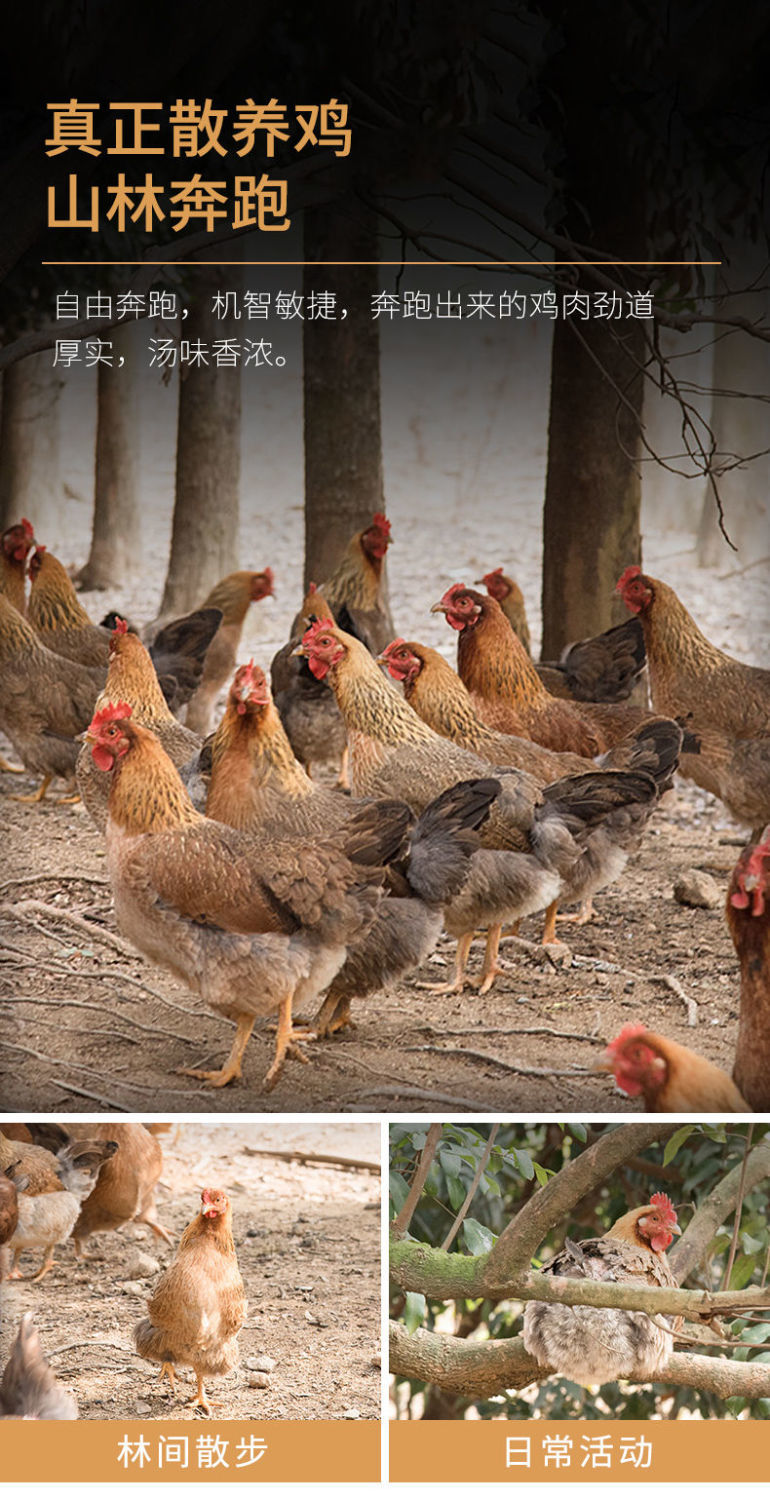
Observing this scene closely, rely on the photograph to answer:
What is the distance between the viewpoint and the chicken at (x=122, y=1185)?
9.23 feet

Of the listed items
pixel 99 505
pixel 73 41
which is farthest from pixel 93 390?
pixel 73 41

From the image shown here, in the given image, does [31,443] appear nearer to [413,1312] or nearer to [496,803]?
[496,803]

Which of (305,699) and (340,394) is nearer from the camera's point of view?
(340,394)

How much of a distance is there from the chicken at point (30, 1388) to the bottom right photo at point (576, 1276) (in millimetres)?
675

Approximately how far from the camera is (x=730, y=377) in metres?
2.66

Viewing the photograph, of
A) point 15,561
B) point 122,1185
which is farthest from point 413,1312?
point 15,561

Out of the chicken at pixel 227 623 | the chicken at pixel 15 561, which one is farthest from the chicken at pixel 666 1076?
the chicken at pixel 15 561

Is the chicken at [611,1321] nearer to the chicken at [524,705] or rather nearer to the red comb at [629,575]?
the chicken at [524,705]

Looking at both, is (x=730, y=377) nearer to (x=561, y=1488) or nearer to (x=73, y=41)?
(x=73, y=41)

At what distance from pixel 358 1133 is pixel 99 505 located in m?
1.41

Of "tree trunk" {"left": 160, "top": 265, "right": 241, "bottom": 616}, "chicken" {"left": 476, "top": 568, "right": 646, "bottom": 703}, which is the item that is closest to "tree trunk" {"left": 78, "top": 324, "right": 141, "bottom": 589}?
"tree trunk" {"left": 160, "top": 265, "right": 241, "bottom": 616}

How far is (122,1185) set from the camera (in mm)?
2834

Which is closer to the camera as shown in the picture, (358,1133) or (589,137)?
(589,137)

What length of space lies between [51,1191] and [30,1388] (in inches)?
15.1
